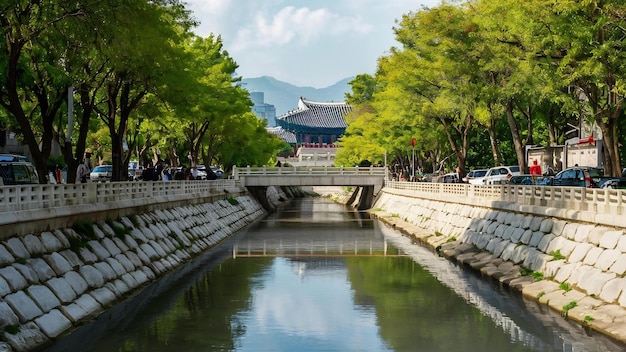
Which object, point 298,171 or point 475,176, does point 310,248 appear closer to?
point 475,176

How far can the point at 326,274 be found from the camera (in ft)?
110

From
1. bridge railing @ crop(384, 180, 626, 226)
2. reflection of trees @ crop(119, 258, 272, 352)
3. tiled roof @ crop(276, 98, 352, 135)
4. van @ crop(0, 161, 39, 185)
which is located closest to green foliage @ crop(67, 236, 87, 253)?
reflection of trees @ crop(119, 258, 272, 352)

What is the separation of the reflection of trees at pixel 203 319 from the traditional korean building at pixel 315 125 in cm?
15986

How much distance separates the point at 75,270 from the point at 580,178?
78.1ft

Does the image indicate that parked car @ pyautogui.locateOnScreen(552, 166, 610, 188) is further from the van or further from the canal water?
the van

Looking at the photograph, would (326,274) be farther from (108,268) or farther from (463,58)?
(463,58)

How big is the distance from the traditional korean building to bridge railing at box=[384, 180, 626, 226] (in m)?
141

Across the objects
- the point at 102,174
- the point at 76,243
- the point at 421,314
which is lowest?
the point at 421,314

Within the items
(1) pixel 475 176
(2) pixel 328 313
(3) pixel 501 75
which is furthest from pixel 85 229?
(1) pixel 475 176

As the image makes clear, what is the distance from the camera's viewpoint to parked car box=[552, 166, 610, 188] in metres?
35.7

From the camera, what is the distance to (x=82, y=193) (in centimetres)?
2600

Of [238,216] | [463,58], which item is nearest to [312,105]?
[238,216]

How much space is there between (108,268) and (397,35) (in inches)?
1560

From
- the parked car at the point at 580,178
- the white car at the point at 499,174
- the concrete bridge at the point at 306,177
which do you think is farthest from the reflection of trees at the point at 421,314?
the concrete bridge at the point at 306,177
